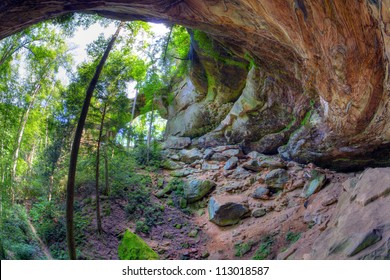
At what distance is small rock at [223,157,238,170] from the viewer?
13625 mm

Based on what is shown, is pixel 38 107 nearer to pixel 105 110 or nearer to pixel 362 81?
pixel 105 110

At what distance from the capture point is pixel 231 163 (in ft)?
45.0

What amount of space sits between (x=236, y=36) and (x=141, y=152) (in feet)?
39.4

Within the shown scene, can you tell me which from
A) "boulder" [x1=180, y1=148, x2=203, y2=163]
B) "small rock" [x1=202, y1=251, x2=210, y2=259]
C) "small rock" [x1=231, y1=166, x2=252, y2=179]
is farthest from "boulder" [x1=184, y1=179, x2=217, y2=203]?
"small rock" [x1=202, y1=251, x2=210, y2=259]

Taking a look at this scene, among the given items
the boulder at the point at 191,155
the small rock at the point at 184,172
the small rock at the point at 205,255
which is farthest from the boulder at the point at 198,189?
the small rock at the point at 205,255

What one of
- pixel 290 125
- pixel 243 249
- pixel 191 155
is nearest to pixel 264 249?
pixel 243 249

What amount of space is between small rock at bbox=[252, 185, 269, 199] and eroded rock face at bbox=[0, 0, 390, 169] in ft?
7.02

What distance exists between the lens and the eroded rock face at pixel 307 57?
484cm

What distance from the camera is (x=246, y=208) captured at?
1032 centimetres

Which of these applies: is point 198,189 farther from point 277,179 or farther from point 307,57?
point 307,57

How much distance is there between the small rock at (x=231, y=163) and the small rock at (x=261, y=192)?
2776 millimetres

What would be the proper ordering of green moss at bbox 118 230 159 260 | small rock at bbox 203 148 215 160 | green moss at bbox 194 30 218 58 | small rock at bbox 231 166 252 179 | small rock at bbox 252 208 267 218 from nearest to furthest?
green moss at bbox 118 230 159 260 < small rock at bbox 252 208 267 218 < green moss at bbox 194 30 218 58 < small rock at bbox 231 166 252 179 < small rock at bbox 203 148 215 160

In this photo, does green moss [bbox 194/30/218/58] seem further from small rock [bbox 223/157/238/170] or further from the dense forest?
small rock [bbox 223/157/238/170]
